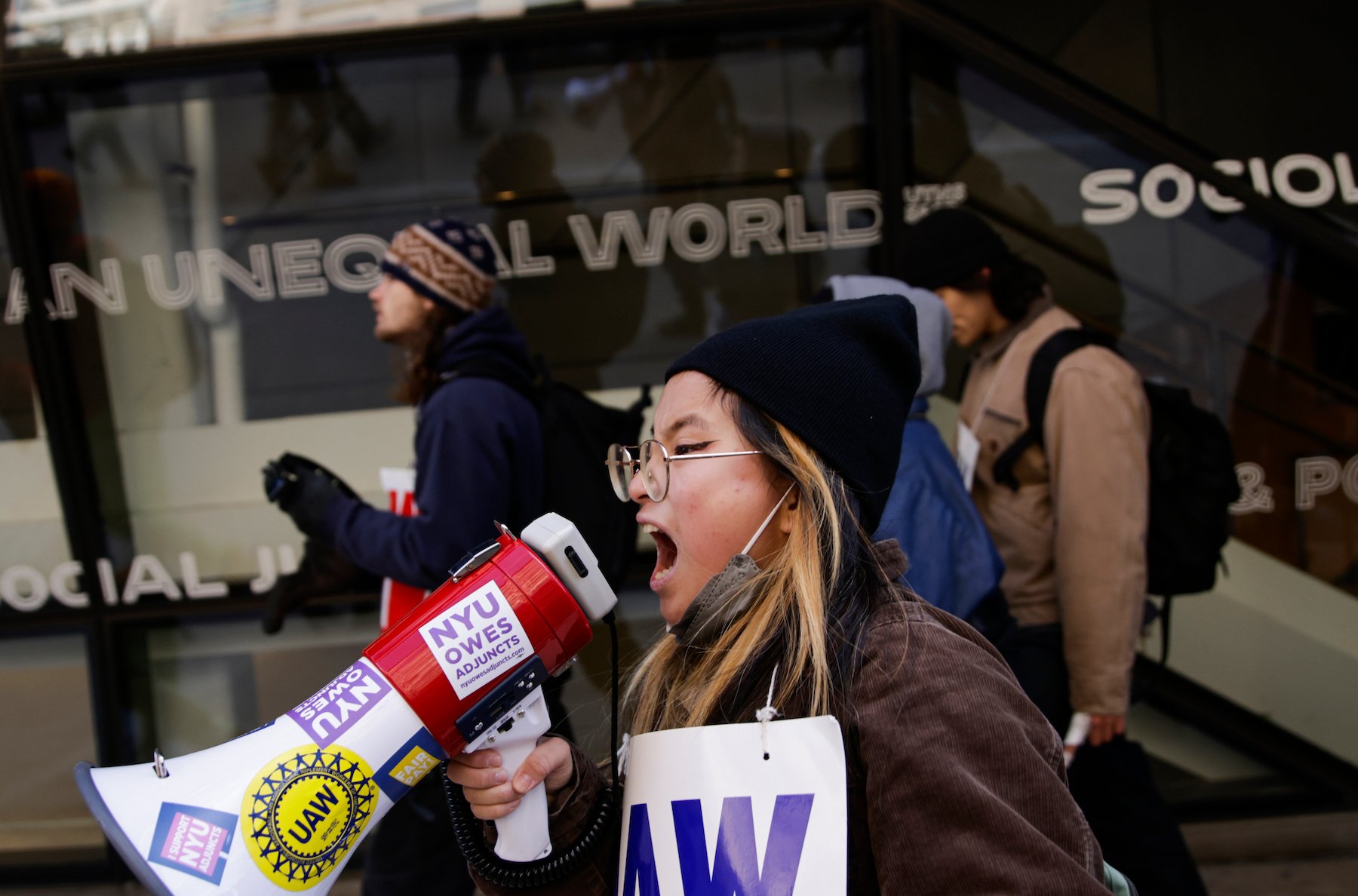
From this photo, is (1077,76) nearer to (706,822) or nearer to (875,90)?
(875,90)

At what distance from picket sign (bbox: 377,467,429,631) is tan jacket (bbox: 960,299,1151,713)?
1560 millimetres

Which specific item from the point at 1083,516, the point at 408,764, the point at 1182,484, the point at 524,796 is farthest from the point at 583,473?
the point at 1182,484

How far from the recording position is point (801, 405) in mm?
1361

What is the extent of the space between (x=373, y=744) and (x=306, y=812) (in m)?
Result: 0.11

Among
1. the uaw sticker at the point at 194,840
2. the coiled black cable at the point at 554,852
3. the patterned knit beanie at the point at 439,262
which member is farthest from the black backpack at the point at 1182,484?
the uaw sticker at the point at 194,840

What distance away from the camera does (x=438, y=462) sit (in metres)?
2.54

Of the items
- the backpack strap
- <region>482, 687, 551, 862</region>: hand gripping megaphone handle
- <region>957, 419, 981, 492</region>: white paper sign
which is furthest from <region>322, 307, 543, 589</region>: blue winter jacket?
the backpack strap

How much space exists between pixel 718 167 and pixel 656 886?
314cm

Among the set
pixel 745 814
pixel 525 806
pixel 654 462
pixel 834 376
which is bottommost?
pixel 525 806

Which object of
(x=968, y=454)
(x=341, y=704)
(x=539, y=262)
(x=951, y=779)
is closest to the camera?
(x=951, y=779)

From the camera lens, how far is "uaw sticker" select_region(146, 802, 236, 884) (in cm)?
119

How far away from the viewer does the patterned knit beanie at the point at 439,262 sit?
2.80 metres

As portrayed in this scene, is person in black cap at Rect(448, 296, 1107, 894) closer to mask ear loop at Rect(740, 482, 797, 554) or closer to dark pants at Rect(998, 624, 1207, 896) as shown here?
mask ear loop at Rect(740, 482, 797, 554)

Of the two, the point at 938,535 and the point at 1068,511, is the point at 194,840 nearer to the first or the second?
the point at 938,535
